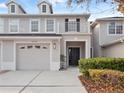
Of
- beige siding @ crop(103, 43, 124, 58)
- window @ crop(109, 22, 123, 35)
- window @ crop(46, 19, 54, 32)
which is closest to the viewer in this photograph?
beige siding @ crop(103, 43, 124, 58)

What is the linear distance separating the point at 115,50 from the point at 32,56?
816 centimetres

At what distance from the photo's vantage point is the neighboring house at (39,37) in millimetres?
27438

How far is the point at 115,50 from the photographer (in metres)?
25.6

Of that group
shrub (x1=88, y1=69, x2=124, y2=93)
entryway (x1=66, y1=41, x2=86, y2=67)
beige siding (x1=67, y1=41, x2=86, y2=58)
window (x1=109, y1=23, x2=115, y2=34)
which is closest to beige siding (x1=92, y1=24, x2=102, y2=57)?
window (x1=109, y1=23, x2=115, y2=34)

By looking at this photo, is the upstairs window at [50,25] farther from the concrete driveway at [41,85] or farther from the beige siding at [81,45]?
the concrete driveway at [41,85]

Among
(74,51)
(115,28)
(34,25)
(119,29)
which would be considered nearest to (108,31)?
(115,28)

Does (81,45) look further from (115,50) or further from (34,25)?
(115,50)

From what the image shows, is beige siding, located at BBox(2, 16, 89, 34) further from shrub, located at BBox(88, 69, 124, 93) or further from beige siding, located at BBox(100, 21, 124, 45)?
shrub, located at BBox(88, 69, 124, 93)

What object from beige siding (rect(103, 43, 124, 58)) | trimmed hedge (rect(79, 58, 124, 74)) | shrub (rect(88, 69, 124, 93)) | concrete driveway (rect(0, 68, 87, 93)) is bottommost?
concrete driveway (rect(0, 68, 87, 93))

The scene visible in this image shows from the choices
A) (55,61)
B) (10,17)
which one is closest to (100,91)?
(55,61)

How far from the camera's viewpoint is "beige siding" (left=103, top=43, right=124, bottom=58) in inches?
933

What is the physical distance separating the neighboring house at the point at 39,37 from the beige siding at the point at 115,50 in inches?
84.2

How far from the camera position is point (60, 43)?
27.9 metres

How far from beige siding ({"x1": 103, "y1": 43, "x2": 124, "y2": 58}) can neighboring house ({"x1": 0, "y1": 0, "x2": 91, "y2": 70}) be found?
2140 millimetres
